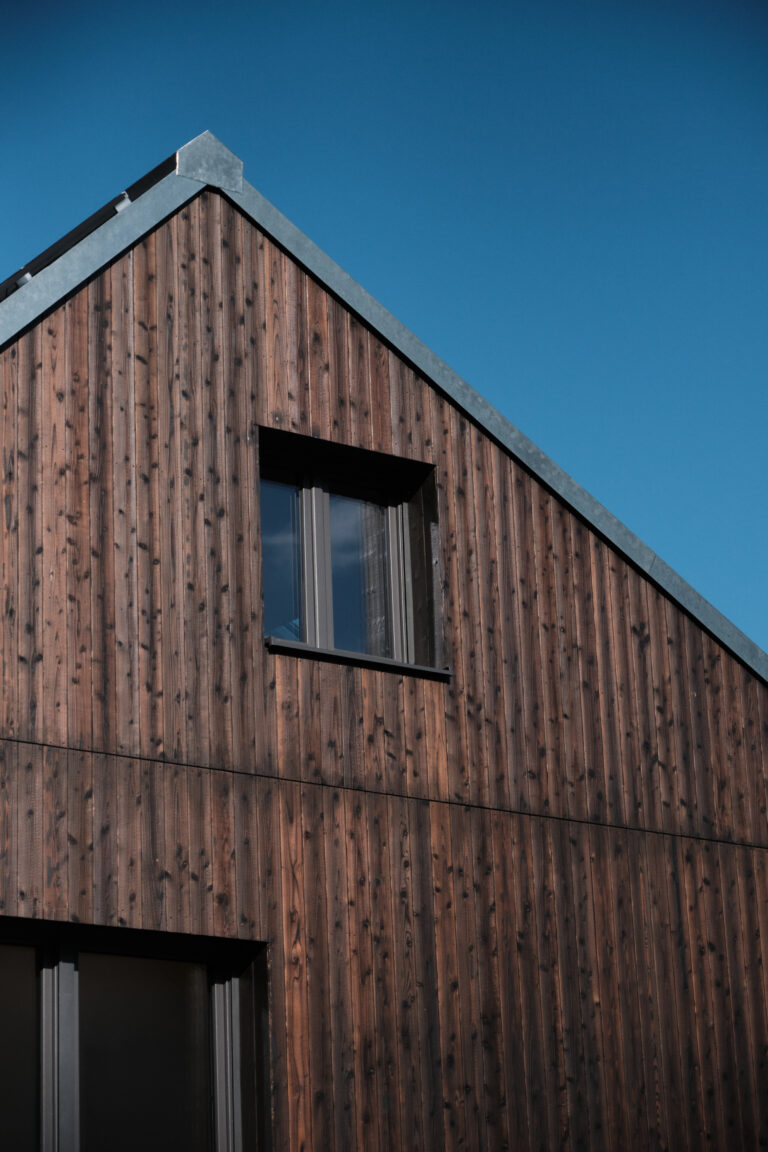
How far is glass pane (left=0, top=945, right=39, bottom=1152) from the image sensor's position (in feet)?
24.1

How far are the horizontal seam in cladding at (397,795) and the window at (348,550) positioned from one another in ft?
2.84

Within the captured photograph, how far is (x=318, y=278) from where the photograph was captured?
9969mm

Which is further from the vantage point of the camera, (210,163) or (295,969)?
(210,163)

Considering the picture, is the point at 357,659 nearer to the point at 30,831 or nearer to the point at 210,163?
the point at 30,831

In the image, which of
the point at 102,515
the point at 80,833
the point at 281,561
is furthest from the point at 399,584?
the point at 80,833

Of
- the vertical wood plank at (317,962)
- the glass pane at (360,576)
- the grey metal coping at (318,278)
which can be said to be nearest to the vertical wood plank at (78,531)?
the grey metal coping at (318,278)

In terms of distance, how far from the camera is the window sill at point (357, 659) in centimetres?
890

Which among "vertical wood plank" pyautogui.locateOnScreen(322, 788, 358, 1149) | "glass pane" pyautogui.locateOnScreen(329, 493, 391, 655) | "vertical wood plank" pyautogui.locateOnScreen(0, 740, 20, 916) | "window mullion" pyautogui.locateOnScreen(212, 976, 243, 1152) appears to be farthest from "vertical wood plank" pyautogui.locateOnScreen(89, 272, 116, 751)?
"glass pane" pyautogui.locateOnScreen(329, 493, 391, 655)

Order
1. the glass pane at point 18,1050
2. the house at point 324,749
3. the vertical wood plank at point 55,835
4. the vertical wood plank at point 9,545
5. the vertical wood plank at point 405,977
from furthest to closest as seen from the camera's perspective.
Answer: the vertical wood plank at point 405,977
the house at point 324,749
the vertical wood plank at point 9,545
the vertical wood plank at point 55,835
the glass pane at point 18,1050

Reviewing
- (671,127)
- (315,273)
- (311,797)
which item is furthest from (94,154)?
(311,797)

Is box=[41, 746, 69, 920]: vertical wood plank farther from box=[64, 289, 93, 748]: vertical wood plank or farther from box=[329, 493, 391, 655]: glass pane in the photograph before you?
box=[329, 493, 391, 655]: glass pane

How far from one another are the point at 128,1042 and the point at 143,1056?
12 cm

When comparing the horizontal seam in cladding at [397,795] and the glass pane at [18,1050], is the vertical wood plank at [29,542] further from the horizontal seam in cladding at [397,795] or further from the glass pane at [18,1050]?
the glass pane at [18,1050]

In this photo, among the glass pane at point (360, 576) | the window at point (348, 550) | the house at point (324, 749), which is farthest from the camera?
the glass pane at point (360, 576)
